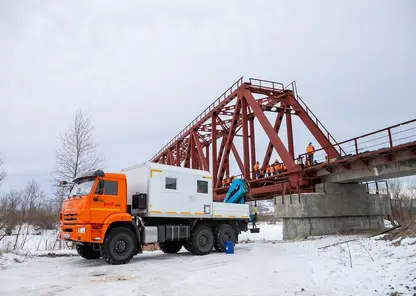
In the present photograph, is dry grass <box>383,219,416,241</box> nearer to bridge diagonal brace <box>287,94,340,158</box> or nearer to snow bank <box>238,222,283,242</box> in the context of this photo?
snow bank <box>238,222,283,242</box>

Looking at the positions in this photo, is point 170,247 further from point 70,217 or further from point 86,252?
point 70,217

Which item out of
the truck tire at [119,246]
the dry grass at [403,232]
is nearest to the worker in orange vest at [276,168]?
the dry grass at [403,232]

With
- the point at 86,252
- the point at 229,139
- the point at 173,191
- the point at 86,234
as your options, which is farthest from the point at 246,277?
the point at 229,139

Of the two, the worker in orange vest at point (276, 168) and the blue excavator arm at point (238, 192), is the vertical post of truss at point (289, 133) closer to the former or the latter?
the worker in orange vest at point (276, 168)

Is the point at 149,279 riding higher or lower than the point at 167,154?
lower

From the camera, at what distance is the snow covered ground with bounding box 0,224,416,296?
630 centimetres

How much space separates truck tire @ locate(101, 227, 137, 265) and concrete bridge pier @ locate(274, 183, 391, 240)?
10.4 m

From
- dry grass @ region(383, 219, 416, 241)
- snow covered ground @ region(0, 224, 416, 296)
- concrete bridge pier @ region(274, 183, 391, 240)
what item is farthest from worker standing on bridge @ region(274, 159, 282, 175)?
dry grass @ region(383, 219, 416, 241)

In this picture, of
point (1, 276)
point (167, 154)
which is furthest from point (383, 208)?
point (167, 154)

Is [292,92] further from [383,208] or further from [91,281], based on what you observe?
[91,281]

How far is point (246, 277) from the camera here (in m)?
7.94

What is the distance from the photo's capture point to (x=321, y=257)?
9.65m

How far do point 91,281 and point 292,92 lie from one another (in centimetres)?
2171

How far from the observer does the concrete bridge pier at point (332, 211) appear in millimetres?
18516
